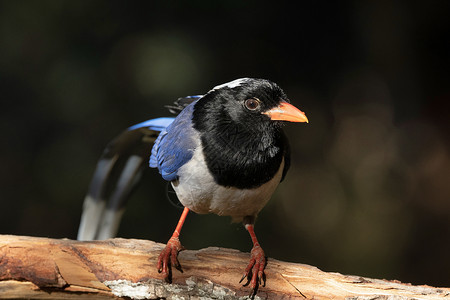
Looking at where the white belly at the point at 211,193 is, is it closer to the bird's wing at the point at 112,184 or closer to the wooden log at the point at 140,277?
the wooden log at the point at 140,277

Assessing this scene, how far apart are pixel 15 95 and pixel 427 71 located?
3863mm

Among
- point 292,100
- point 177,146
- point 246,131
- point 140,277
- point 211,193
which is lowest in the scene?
point 140,277

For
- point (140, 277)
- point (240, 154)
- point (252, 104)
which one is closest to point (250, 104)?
point (252, 104)

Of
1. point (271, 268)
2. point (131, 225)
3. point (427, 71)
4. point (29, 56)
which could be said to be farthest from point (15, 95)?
point (427, 71)

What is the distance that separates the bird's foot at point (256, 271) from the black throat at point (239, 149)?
0.37 m

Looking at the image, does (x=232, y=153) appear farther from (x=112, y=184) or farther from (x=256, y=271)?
(x=112, y=184)

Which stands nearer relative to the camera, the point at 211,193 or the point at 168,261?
the point at 168,261

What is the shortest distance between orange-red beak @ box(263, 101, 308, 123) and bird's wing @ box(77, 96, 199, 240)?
105 centimetres

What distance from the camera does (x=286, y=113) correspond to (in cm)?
237

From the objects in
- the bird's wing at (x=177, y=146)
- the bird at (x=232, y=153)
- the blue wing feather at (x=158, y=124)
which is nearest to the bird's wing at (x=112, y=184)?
the blue wing feather at (x=158, y=124)

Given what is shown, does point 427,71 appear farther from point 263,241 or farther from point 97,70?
point 97,70

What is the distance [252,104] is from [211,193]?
1.63 ft

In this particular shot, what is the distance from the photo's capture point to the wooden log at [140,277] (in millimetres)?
2039

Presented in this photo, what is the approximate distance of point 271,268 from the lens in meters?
2.42
